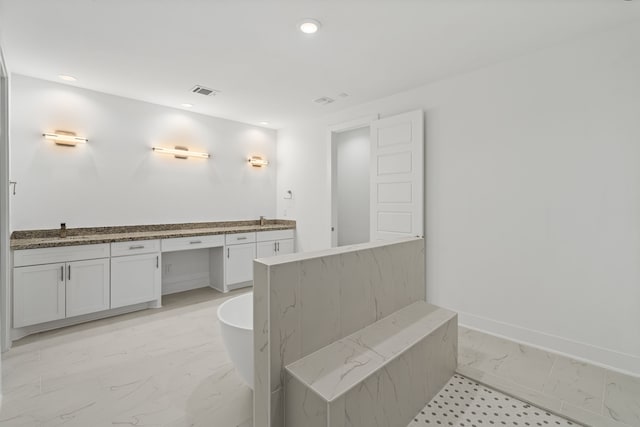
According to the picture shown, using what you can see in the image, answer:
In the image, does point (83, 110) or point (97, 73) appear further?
point (83, 110)

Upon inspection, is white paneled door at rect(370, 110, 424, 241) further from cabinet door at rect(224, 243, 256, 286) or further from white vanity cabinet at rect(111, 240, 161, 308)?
white vanity cabinet at rect(111, 240, 161, 308)

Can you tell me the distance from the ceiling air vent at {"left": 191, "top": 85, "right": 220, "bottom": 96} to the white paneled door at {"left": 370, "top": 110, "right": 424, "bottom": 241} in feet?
6.46

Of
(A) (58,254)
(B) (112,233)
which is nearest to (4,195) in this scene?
(A) (58,254)

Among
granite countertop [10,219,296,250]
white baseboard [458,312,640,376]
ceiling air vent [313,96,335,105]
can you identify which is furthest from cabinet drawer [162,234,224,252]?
white baseboard [458,312,640,376]

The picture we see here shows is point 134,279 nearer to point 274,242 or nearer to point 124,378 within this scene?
point 124,378

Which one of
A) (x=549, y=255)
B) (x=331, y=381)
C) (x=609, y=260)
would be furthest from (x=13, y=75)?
(x=609, y=260)

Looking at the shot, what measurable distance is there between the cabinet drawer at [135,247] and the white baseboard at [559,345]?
3532 mm

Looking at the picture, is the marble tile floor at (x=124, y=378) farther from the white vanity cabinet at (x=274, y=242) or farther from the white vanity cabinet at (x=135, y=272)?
the white vanity cabinet at (x=274, y=242)

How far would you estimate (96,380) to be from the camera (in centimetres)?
212

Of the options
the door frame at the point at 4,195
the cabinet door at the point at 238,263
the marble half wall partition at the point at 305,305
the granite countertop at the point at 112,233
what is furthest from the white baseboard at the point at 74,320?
the marble half wall partition at the point at 305,305

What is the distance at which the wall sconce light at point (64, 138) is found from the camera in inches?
127

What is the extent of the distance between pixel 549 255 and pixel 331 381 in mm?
2319

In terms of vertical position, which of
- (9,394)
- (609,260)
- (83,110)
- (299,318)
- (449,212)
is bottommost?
(9,394)

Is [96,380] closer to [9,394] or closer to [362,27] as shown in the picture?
[9,394]
